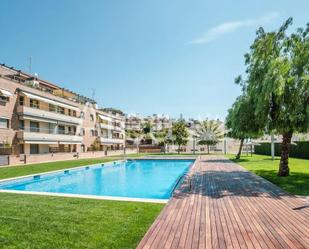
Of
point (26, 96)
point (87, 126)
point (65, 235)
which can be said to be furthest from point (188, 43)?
point (87, 126)

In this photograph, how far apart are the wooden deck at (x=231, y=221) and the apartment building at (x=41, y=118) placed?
1080 inches

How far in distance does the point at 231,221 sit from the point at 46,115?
35.0m

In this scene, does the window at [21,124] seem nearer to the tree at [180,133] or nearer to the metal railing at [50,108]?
the metal railing at [50,108]

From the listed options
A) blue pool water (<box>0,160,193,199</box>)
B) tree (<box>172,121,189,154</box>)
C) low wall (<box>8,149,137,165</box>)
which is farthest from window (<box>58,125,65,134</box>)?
blue pool water (<box>0,160,193,199</box>)

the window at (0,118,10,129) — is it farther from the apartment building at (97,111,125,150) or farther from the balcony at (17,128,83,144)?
the apartment building at (97,111,125,150)

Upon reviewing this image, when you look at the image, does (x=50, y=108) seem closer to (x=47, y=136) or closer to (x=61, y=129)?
(x=61, y=129)

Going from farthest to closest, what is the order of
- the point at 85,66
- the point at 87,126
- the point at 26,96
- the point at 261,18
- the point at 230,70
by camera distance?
the point at 87,126
the point at 26,96
the point at 85,66
the point at 230,70
the point at 261,18

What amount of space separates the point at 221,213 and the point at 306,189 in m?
5.39

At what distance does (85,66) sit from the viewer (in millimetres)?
30906

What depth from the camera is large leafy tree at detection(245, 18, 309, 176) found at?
1275cm

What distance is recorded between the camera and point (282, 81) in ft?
41.2

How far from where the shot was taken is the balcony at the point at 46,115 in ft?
107


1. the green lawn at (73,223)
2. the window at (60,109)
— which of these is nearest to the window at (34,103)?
the window at (60,109)

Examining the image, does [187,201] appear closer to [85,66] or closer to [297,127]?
[297,127]
